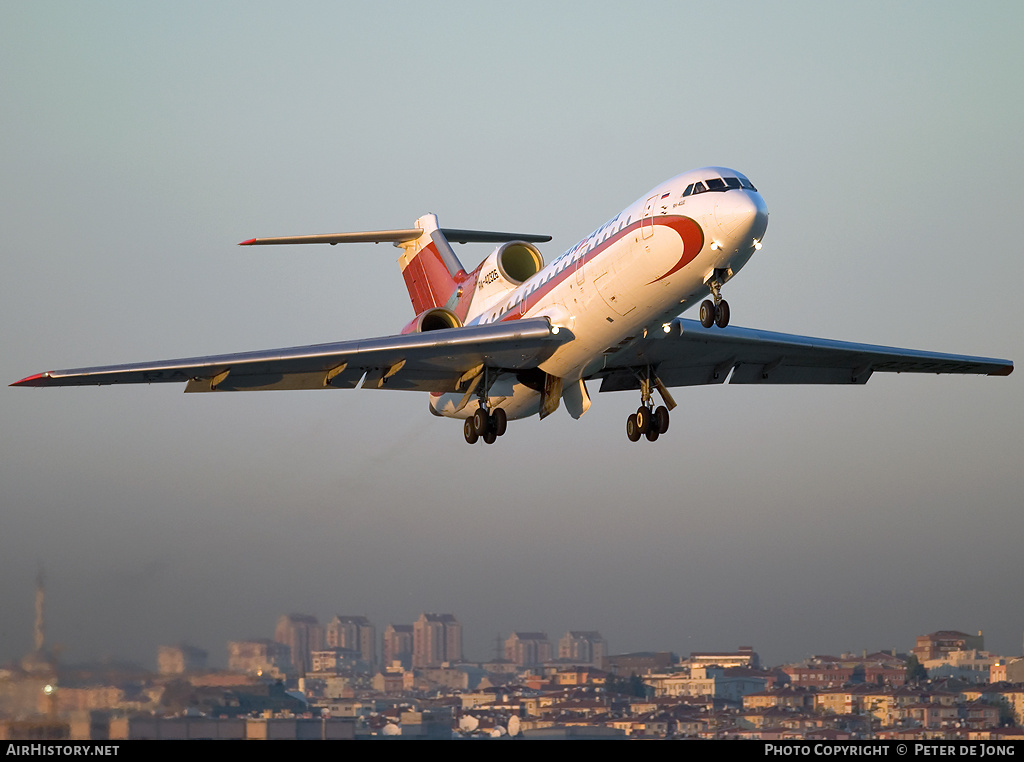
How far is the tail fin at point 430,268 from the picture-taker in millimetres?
34406

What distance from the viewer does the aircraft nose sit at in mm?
22531

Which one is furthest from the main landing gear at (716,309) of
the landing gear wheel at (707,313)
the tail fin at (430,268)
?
the tail fin at (430,268)

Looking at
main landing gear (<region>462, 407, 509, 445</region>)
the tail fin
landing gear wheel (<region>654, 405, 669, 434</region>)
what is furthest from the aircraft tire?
the tail fin

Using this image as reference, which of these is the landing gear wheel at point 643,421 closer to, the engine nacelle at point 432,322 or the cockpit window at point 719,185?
the engine nacelle at point 432,322

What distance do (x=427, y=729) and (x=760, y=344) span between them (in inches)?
545

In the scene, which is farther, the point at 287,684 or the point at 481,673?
the point at 481,673

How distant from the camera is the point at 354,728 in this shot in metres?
33.4

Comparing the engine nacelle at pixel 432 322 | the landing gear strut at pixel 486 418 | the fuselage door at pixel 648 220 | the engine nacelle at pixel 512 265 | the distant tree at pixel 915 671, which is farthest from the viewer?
the distant tree at pixel 915 671

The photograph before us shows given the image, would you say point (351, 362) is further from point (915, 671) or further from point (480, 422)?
point (915, 671)

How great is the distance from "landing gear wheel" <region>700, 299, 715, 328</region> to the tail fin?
1076 centimetres

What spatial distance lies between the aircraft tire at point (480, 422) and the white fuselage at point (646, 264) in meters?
2.08

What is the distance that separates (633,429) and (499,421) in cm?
319
